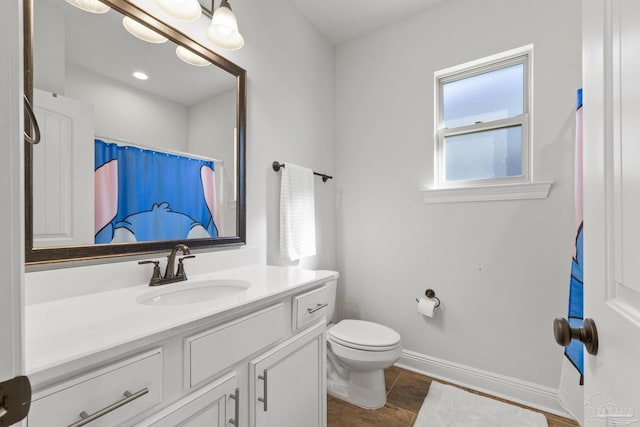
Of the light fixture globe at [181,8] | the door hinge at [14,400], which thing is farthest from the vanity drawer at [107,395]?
the light fixture globe at [181,8]

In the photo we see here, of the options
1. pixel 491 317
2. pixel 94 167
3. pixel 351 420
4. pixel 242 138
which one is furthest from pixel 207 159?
pixel 491 317

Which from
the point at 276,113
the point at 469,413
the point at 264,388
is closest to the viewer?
the point at 264,388

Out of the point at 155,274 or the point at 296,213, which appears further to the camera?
the point at 296,213

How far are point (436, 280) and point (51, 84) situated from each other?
221 centimetres

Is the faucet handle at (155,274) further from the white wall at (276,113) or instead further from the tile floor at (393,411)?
the tile floor at (393,411)

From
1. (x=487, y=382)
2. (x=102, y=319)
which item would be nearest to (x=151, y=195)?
(x=102, y=319)

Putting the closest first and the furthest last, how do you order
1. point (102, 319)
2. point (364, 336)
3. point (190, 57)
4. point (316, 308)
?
1. point (102, 319)
2. point (316, 308)
3. point (190, 57)
4. point (364, 336)

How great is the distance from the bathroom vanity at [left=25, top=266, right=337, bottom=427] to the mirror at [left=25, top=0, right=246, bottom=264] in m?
0.25

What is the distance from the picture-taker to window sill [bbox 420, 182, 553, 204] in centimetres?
164

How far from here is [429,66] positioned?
2014mm

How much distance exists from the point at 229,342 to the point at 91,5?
1308mm

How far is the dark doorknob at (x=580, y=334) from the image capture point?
511 mm

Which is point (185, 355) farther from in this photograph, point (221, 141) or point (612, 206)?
point (221, 141)

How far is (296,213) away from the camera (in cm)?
186
